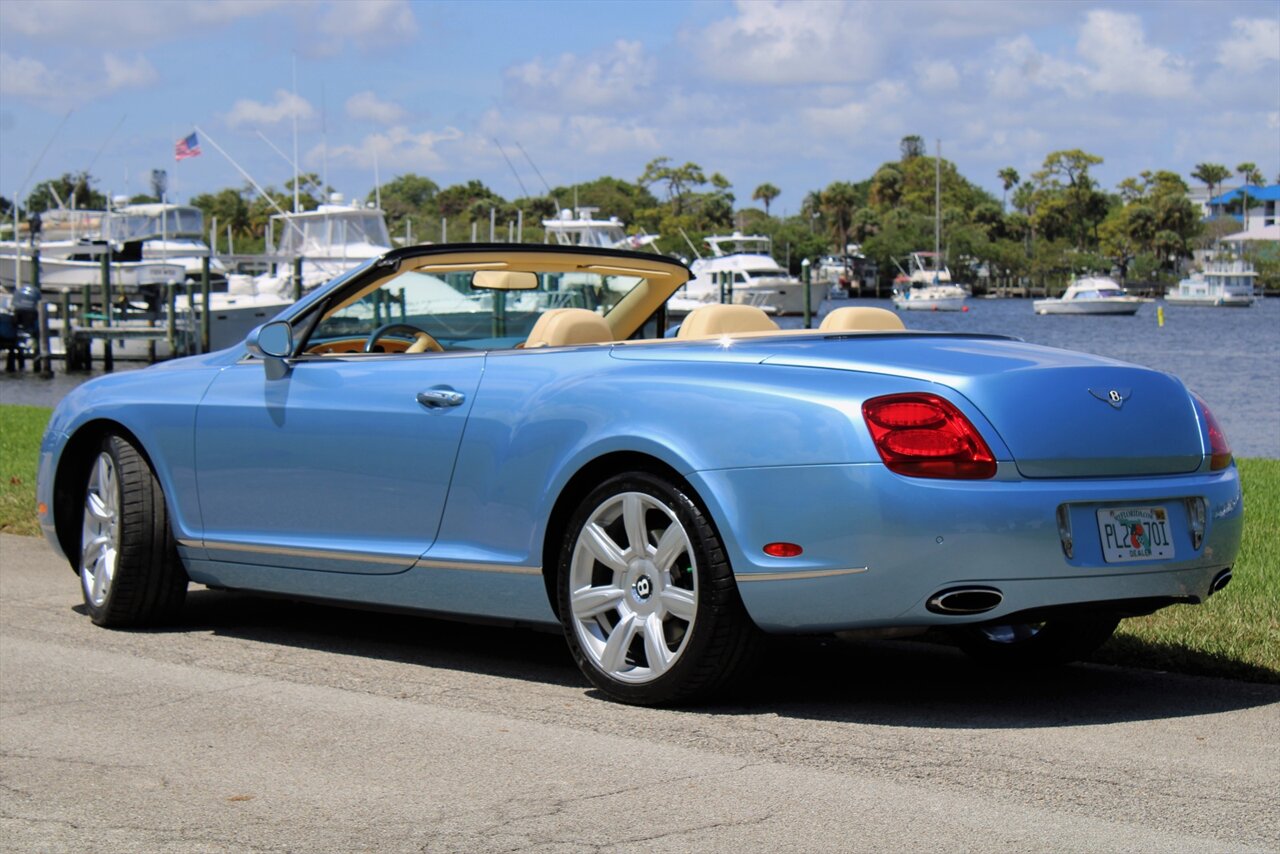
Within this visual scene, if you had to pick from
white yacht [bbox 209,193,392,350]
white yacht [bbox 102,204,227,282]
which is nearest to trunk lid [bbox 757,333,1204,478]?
white yacht [bbox 209,193,392,350]

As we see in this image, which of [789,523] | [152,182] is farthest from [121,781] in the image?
[152,182]

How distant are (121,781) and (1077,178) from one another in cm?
16555

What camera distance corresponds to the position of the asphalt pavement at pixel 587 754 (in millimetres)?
4168

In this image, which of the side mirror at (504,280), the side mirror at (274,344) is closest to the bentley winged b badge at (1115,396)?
Answer: the side mirror at (504,280)

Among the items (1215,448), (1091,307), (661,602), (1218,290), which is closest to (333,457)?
(661,602)

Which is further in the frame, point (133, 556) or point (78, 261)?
point (78, 261)

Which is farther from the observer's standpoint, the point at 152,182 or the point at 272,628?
the point at 152,182

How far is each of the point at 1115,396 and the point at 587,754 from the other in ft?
6.10

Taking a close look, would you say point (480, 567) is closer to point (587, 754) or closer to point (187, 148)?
point (587, 754)

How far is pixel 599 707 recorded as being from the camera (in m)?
5.55

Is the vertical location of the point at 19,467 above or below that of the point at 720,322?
below

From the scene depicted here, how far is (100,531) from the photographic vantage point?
7.26 m

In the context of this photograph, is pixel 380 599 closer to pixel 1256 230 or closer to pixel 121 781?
pixel 121 781

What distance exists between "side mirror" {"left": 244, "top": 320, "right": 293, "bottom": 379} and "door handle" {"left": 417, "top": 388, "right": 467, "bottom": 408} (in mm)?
782
